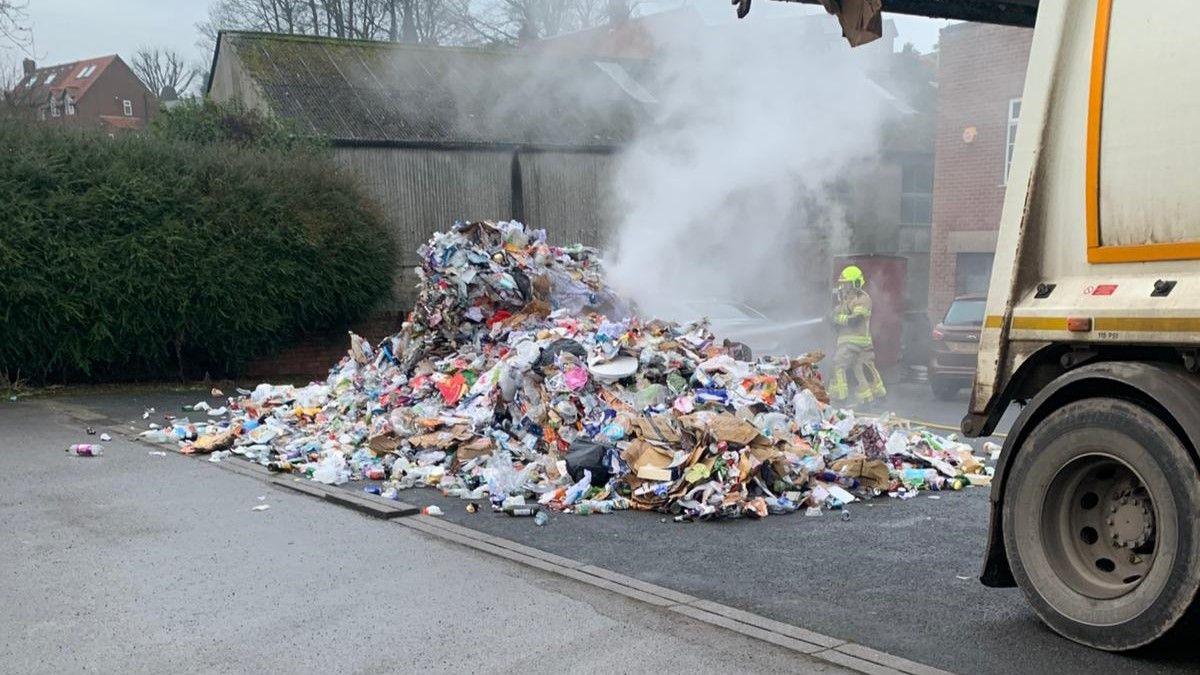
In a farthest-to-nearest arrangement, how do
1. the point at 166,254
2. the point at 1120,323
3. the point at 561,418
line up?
the point at 166,254 → the point at 561,418 → the point at 1120,323

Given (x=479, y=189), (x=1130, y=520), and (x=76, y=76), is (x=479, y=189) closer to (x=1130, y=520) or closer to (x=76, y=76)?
(x=1130, y=520)

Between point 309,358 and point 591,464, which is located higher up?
point 591,464

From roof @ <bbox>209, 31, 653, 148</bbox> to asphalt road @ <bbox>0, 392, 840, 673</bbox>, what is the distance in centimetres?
1480

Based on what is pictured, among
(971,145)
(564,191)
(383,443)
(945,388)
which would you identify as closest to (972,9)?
(383,443)

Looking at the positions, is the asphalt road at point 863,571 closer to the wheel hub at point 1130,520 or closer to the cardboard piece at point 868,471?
the cardboard piece at point 868,471

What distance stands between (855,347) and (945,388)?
2.14m

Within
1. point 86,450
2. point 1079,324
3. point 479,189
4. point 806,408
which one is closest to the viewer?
point 1079,324

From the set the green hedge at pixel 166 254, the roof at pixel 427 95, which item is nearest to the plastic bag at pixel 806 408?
the green hedge at pixel 166 254

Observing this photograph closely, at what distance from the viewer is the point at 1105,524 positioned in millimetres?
4211

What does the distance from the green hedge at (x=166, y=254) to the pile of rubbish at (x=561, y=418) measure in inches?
123

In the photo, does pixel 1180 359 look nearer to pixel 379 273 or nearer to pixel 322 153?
pixel 379 273

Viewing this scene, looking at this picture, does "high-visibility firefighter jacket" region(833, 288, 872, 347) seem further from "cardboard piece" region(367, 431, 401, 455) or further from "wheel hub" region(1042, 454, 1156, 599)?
"wheel hub" region(1042, 454, 1156, 599)

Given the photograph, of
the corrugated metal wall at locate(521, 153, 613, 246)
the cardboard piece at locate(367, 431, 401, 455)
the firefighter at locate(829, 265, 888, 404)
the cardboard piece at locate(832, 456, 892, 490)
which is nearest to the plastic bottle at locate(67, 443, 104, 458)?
the cardboard piece at locate(367, 431, 401, 455)

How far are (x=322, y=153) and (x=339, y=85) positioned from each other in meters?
4.62
